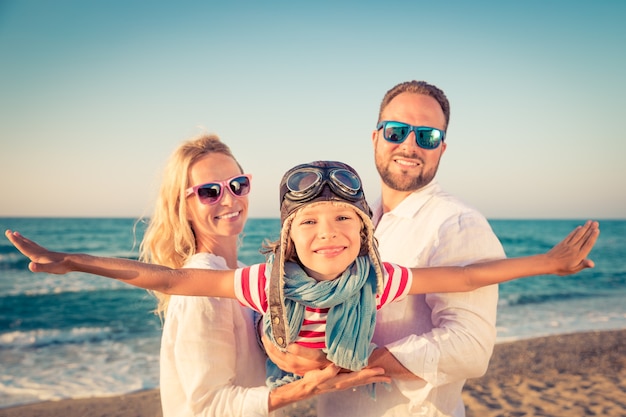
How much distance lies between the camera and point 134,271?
2.80 meters

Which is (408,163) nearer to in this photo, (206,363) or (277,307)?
(277,307)

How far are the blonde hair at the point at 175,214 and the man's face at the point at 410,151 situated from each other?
51.1 inches

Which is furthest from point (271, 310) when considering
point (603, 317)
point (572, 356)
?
point (603, 317)

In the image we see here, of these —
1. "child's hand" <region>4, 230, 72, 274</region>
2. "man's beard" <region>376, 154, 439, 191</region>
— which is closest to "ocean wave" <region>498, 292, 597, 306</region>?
"man's beard" <region>376, 154, 439, 191</region>

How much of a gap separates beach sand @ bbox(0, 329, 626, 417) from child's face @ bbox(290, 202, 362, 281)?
595cm

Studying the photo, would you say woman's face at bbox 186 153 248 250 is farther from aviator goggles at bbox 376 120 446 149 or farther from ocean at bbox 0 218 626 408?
aviator goggles at bbox 376 120 446 149

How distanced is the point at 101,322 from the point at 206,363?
539 inches

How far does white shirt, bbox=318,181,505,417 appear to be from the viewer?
3.07 meters

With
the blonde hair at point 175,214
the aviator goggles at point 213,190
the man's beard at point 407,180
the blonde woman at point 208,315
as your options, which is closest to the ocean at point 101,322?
the blonde hair at point 175,214

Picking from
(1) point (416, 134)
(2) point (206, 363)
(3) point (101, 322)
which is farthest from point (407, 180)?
(3) point (101, 322)

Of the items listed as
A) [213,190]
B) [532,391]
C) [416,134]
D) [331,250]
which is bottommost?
[532,391]

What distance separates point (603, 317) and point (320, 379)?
15.3 m

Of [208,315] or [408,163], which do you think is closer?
[208,315]

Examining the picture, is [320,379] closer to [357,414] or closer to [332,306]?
[332,306]
